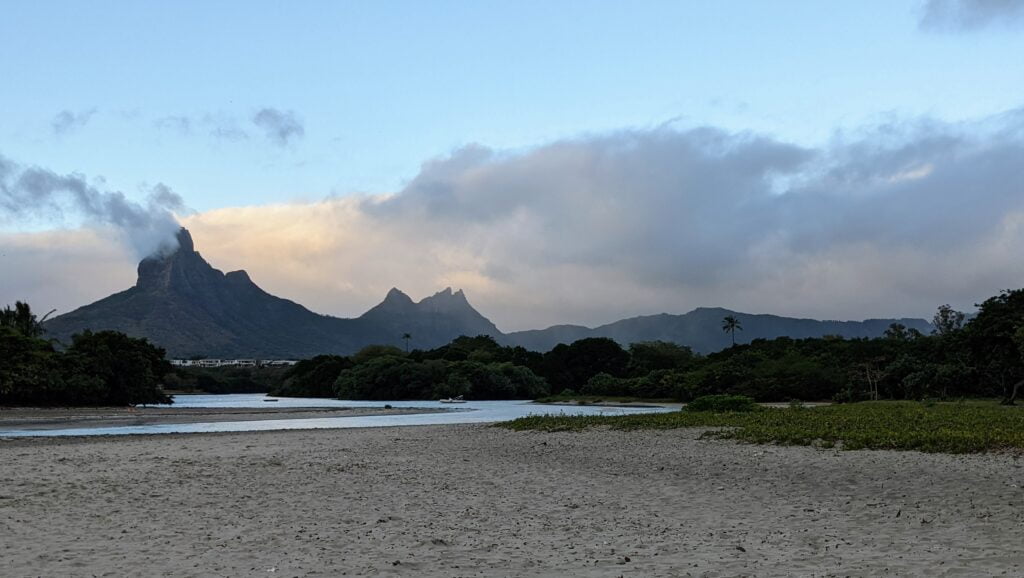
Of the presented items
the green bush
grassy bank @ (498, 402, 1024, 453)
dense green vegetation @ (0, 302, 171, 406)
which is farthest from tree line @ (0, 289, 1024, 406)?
grassy bank @ (498, 402, 1024, 453)

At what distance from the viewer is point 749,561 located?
9.84 meters

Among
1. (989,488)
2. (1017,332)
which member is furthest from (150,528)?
(1017,332)

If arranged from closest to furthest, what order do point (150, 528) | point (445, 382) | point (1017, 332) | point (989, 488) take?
point (150, 528)
point (989, 488)
point (1017, 332)
point (445, 382)

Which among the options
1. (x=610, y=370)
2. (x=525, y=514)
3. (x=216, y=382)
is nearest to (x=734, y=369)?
(x=610, y=370)

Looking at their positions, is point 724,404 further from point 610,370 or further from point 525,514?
point 610,370

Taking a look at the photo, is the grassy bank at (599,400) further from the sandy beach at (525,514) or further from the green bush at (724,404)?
the sandy beach at (525,514)

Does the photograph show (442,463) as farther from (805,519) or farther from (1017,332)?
(1017,332)

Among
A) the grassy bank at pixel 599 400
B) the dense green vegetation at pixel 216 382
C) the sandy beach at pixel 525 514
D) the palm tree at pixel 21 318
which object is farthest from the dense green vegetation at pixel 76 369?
the dense green vegetation at pixel 216 382

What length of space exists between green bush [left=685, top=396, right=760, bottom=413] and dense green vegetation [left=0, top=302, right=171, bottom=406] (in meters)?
57.3

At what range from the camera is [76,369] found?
261 ft

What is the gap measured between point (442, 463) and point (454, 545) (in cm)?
1069

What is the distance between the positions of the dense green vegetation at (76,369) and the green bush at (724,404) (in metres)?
57.3

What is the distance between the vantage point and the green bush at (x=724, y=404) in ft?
135

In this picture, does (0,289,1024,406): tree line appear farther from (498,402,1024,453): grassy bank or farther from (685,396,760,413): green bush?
(498,402,1024,453): grassy bank
